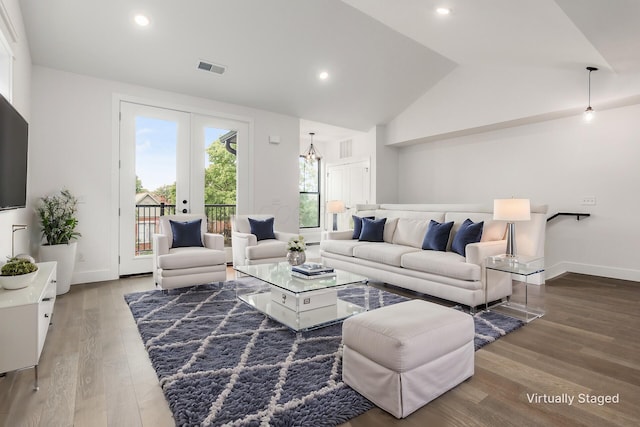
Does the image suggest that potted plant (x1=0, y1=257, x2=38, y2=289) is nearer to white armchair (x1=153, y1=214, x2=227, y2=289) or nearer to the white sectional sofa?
white armchair (x1=153, y1=214, x2=227, y2=289)

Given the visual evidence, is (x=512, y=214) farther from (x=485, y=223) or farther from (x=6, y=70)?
(x=6, y=70)

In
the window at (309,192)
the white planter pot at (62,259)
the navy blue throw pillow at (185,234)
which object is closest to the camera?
the white planter pot at (62,259)

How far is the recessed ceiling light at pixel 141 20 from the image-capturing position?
11.5 ft

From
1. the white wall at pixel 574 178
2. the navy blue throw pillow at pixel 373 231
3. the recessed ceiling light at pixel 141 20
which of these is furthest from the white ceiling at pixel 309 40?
the navy blue throw pillow at pixel 373 231

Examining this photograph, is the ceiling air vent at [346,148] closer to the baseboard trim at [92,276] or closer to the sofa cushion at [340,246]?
the sofa cushion at [340,246]

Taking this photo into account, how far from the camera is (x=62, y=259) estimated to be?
3688 millimetres

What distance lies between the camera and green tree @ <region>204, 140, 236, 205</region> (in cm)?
525

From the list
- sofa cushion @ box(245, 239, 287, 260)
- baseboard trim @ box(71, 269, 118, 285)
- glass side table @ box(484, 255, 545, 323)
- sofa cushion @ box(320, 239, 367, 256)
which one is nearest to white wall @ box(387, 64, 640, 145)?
glass side table @ box(484, 255, 545, 323)

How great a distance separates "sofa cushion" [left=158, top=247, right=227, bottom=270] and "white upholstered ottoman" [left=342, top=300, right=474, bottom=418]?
2.36 metres

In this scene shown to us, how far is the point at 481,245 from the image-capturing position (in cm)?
316

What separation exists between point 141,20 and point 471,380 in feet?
14.4

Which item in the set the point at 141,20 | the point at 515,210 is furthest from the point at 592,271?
the point at 141,20

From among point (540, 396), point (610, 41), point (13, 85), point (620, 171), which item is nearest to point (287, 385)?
point (540, 396)

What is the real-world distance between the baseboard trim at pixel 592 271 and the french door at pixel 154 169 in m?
5.24
